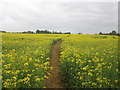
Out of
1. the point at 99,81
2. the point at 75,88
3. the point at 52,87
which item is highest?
the point at 99,81

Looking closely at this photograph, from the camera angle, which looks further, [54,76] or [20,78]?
[54,76]

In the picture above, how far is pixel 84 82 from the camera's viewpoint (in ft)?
18.8

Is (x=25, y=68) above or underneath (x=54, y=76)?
above

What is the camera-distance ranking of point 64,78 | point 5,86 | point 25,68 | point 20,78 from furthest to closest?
point 64,78 → point 25,68 → point 20,78 → point 5,86

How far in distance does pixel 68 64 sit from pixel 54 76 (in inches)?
47.0

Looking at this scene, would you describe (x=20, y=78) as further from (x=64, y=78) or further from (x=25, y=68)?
(x=64, y=78)

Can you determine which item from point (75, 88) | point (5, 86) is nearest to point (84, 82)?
point (75, 88)

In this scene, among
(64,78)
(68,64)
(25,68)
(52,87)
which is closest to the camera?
(25,68)

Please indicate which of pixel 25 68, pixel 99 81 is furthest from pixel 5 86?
pixel 99 81

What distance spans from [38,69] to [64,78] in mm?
1782

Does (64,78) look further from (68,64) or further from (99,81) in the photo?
(99,81)

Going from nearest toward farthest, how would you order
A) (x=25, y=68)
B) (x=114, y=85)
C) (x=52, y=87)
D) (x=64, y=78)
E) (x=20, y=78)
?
(x=114, y=85) → (x=20, y=78) → (x=25, y=68) → (x=52, y=87) → (x=64, y=78)

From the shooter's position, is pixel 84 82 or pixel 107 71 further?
pixel 107 71

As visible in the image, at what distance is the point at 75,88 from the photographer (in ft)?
18.9
